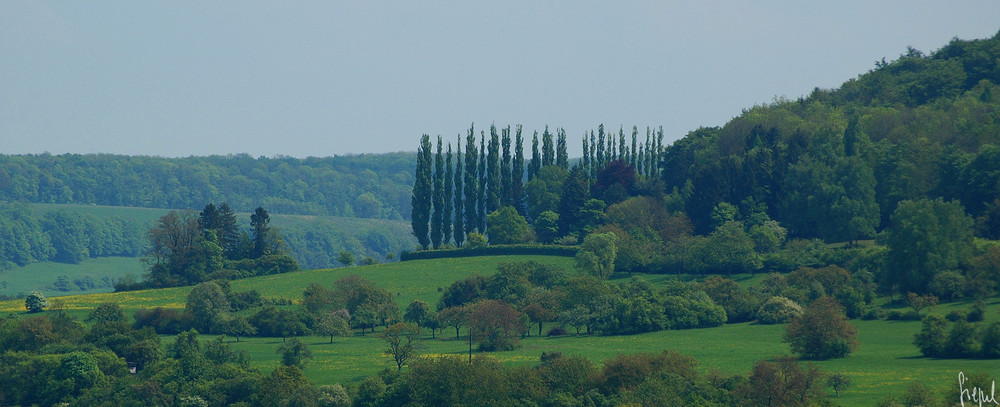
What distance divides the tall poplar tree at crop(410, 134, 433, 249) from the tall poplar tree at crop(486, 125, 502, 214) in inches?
276

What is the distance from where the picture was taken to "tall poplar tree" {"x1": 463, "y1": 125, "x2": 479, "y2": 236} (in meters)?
137

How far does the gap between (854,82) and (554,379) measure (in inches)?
3792

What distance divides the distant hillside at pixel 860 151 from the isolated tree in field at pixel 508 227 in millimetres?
17452

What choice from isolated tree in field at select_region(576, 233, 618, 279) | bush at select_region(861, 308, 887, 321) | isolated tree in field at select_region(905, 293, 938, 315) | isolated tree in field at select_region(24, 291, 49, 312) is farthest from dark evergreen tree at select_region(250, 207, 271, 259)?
isolated tree in field at select_region(905, 293, 938, 315)

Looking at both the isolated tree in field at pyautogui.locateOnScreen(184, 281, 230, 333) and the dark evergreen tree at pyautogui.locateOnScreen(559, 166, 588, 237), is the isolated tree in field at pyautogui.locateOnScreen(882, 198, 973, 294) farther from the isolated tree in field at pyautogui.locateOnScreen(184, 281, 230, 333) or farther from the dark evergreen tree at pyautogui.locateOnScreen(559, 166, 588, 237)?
the isolated tree in field at pyautogui.locateOnScreen(184, 281, 230, 333)

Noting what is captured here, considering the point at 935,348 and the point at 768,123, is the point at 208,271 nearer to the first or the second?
the point at 768,123

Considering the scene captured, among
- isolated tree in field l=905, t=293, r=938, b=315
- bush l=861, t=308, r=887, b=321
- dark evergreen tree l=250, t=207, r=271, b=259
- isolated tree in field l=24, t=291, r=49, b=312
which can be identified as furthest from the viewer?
dark evergreen tree l=250, t=207, r=271, b=259

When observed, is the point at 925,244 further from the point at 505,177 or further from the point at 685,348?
the point at 505,177

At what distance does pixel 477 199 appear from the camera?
458 feet

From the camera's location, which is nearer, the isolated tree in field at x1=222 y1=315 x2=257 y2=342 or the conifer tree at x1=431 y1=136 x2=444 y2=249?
the isolated tree in field at x1=222 y1=315 x2=257 y2=342

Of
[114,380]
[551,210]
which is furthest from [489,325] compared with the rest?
[551,210]

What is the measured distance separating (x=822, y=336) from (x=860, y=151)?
4881 centimetres

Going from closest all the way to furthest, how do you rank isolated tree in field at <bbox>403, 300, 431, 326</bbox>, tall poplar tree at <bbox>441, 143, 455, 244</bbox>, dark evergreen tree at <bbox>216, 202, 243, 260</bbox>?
isolated tree in field at <bbox>403, 300, 431, 326</bbox> → dark evergreen tree at <bbox>216, 202, 243, 260</bbox> → tall poplar tree at <bbox>441, 143, 455, 244</bbox>

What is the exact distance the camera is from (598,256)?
10619 cm
